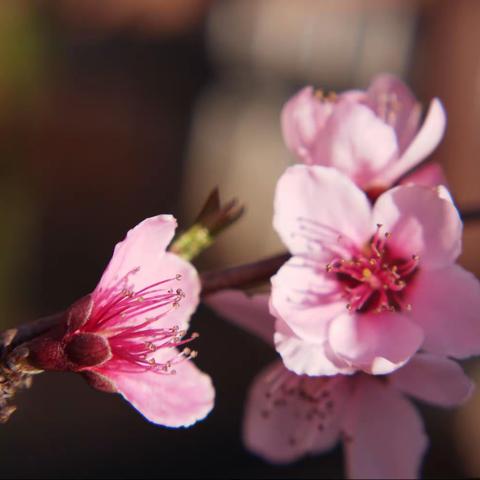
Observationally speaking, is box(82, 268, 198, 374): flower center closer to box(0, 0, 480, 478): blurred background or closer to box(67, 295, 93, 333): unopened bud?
box(67, 295, 93, 333): unopened bud

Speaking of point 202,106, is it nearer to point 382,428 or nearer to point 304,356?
point 382,428

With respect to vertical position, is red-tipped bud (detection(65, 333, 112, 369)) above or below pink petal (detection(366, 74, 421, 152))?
below

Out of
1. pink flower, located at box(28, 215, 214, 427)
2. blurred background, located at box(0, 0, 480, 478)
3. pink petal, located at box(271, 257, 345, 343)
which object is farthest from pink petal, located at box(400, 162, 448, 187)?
blurred background, located at box(0, 0, 480, 478)

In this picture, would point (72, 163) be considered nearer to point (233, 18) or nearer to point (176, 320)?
point (233, 18)

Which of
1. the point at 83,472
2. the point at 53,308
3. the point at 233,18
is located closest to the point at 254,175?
the point at 233,18

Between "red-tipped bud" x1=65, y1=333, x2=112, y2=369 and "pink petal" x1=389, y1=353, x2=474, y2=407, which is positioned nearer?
"red-tipped bud" x1=65, y1=333, x2=112, y2=369

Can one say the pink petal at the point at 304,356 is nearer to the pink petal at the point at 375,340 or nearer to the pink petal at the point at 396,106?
the pink petal at the point at 375,340
